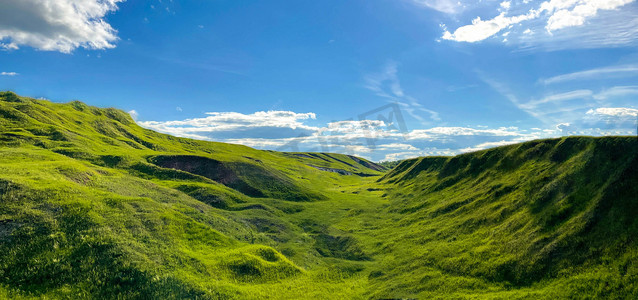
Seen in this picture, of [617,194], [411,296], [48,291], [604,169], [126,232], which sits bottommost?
[411,296]

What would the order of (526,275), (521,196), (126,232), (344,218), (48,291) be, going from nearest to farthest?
(48,291), (526,275), (126,232), (521,196), (344,218)

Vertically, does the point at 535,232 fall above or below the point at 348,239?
above

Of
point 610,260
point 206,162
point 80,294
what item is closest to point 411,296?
point 610,260

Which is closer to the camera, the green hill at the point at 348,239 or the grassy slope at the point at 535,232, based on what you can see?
the grassy slope at the point at 535,232

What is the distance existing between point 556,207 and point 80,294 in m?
49.1

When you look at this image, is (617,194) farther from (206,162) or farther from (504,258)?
(206,162)

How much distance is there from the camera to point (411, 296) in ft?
103

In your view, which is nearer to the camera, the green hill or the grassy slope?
the grassy slope

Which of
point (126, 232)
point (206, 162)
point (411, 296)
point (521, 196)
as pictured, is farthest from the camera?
point (206, 162)

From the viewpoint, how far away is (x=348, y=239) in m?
55.3

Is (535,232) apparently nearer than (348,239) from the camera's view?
Yes

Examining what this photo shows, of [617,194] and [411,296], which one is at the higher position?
[617,194]

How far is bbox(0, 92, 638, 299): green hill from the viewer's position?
26078 mm

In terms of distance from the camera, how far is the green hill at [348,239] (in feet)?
85.6
